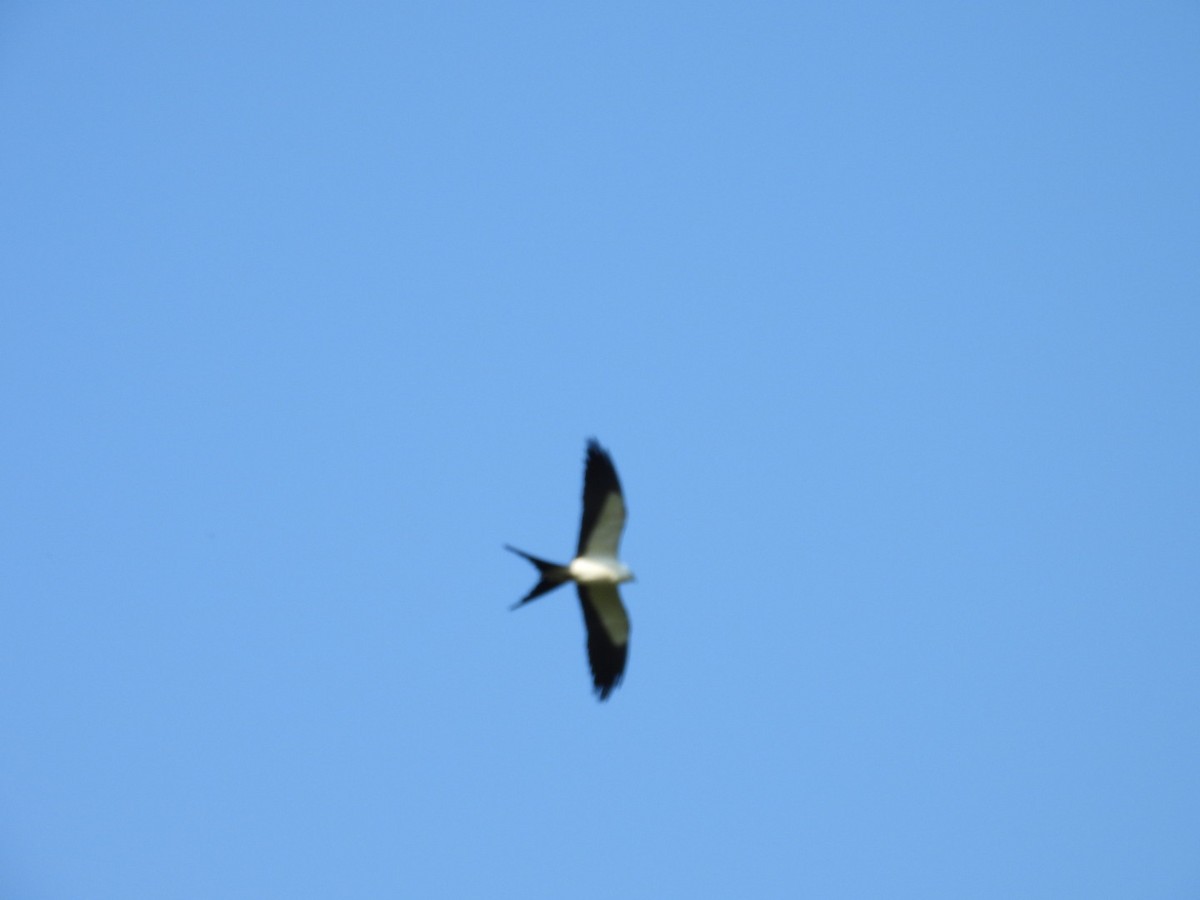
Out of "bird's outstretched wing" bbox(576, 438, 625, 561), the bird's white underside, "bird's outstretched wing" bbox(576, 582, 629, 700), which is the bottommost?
"bird's outstretched wing" bbox(576, 582, 629, 700)

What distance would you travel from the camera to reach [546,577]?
41.1 feet

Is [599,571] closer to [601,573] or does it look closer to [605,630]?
[601,573]

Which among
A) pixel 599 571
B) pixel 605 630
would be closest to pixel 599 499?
pixel 599 571

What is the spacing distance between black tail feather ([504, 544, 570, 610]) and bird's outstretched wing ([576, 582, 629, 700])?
67 cm

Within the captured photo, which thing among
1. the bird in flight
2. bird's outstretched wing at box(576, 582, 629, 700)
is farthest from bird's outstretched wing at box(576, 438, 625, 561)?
bird's outstretched wing at box(576, 582, 629, 700)

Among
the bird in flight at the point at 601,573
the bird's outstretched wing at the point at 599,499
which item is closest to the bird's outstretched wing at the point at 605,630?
the bird in flight at the point at 601,573

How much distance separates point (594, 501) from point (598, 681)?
2.07 metres

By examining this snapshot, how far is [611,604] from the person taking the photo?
1338cm

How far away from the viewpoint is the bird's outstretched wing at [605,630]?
13.2m

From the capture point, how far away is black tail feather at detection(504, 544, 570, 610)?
12.3 m

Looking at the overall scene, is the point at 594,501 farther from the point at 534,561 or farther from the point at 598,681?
the point at 598,681

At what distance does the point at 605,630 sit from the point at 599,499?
1.65 m

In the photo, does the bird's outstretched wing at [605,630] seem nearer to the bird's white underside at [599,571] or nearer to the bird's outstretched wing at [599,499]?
the bird's white underside at [599,571]

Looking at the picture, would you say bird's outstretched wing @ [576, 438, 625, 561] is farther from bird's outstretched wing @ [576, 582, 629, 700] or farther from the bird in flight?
bird's outstretched wing @ [576, 582, 629, 700]
